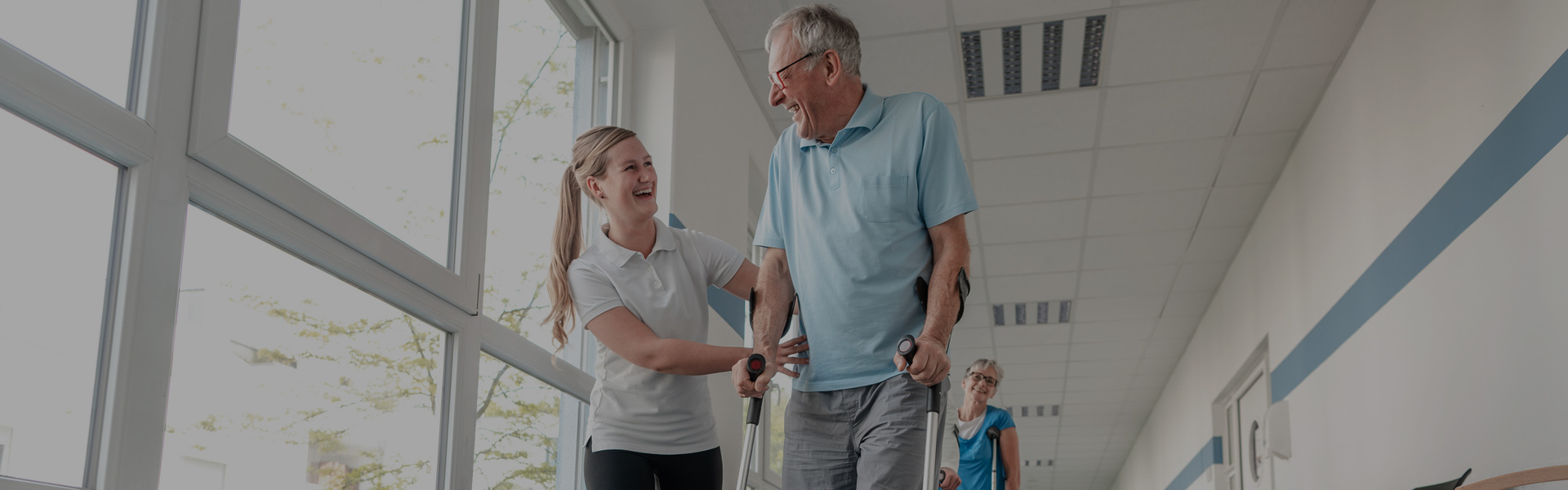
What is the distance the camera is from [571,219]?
2.59 metres

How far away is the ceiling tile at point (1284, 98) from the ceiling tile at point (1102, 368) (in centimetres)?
497

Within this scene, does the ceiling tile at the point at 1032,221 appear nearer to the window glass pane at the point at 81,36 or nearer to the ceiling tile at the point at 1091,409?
the ceiling tile at the point at 1091,409

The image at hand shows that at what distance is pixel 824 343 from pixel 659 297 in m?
0.59

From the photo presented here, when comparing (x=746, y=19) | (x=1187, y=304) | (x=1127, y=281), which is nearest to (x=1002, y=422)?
(x=746, y=19)

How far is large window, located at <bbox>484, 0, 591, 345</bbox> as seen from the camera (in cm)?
292

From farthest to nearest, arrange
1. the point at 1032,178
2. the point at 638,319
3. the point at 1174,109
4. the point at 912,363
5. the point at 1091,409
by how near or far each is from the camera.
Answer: the point at 1091,409 < the point at 1032,178 < the point at 1174,109 < the point at 638,319 < the point at 912,363

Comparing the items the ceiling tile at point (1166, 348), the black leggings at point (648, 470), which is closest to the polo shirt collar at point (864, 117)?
the black leggings at point (648, 470)

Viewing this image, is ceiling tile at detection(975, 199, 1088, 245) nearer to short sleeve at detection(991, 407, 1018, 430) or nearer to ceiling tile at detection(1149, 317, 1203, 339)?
short sleeve at detection(991, 407, 1018, 430)

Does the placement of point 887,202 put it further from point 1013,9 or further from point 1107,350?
point 1107,350

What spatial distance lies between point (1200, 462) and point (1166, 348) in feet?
3.80

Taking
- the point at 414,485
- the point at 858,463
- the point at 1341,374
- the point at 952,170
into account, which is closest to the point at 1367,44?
the point at 1341,374

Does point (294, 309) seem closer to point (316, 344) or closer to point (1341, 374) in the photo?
point (316, 344)

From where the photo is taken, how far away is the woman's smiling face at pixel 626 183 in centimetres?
250

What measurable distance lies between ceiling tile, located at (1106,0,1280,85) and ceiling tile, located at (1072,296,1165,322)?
12.2ft
